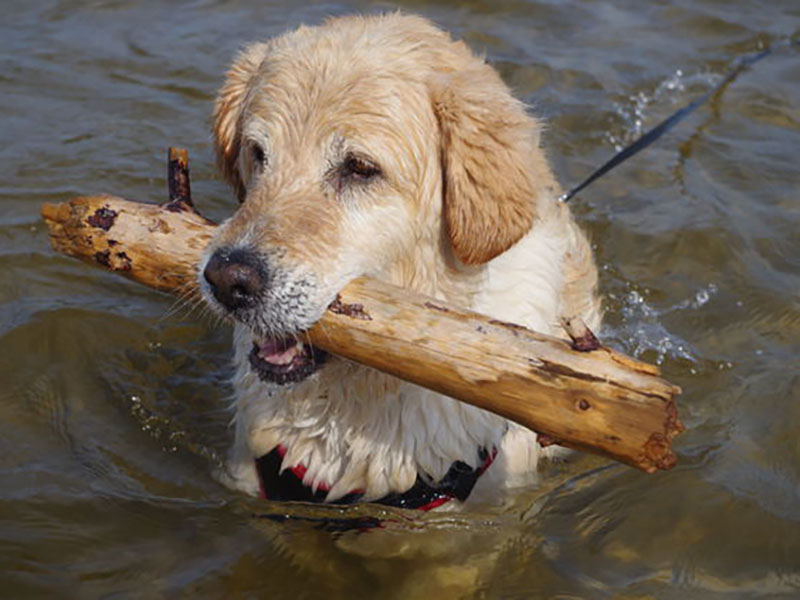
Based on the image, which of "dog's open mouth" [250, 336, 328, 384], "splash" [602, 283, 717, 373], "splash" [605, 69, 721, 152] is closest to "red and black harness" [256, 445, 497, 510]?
"dog's open mouth" [250, 336, 328, 384]

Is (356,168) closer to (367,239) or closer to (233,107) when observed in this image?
(367,239)

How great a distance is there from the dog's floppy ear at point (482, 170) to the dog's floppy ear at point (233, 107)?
945 mm

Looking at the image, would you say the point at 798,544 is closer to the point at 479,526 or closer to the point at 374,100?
the point at 479,526

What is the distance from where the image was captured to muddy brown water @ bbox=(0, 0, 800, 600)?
434 centimetres

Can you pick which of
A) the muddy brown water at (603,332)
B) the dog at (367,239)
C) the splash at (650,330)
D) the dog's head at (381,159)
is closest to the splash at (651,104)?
the muddy brown water at (603,332)

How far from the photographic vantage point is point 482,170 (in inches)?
163

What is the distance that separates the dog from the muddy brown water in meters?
0.30

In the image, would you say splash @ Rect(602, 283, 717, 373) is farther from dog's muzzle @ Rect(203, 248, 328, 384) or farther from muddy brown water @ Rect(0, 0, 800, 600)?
dog's muzzle @ Rect(203, 248, 328, 384)

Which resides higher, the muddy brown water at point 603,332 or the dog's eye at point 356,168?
the dog's eye at point 356,168

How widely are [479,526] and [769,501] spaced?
4.36ft

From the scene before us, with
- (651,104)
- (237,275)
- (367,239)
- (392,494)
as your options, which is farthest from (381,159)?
(651,104)

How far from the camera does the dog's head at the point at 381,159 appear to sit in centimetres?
404

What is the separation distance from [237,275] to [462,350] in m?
0.90

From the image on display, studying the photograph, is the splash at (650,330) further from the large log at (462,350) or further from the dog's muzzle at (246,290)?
the large log at (462,350)
